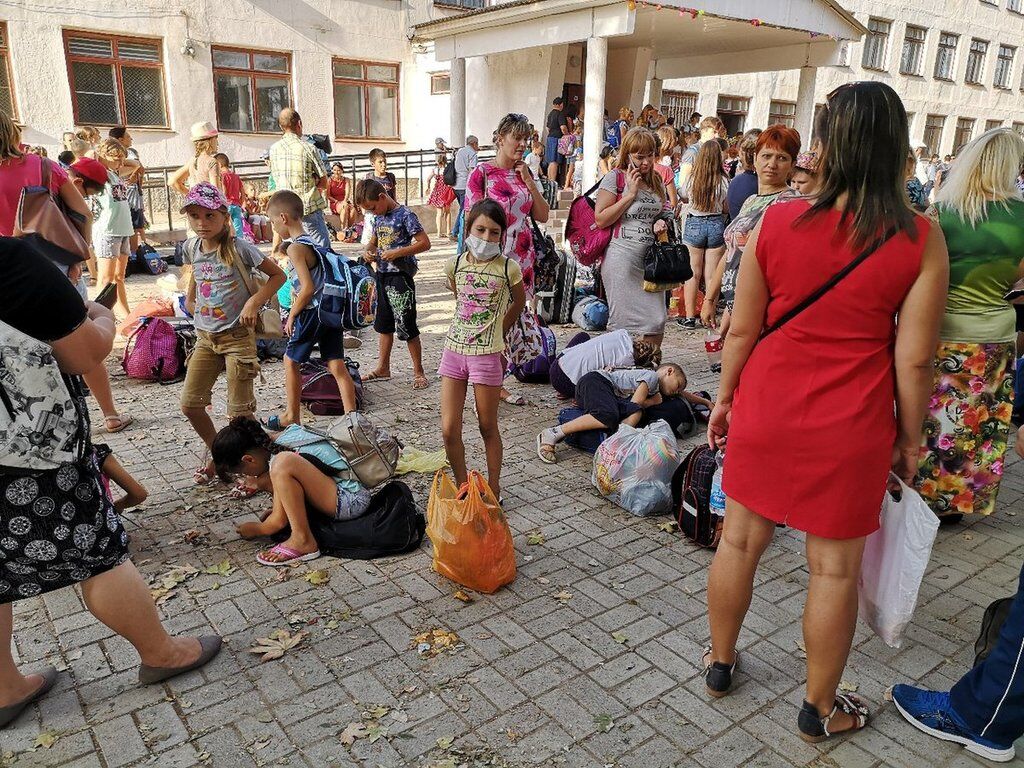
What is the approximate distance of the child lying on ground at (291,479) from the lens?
3645 millimetres

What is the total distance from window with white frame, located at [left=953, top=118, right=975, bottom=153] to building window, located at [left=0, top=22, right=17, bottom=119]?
31152mm

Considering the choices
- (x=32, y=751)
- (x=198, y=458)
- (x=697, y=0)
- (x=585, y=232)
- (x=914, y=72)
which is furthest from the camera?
(x=914, y=72)

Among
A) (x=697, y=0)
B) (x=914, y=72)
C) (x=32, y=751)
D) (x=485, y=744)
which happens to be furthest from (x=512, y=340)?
(x=914, y=72)

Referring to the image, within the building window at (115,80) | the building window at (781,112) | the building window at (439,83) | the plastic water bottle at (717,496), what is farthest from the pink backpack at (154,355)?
the building window at (781,112)

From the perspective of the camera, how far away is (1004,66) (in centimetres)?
3111

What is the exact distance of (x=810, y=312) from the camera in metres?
2.30

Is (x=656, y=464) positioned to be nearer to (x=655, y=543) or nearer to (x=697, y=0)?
(x=655, y=543)

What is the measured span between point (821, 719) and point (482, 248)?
261cm

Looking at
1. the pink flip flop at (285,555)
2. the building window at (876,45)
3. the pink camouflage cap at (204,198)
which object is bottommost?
the pink flip flop at (285,555)

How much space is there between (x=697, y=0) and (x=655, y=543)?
12635 mm

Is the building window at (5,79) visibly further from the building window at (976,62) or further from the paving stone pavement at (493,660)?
the building window at (976,62)

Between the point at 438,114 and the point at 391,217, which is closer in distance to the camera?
the point at 391,217

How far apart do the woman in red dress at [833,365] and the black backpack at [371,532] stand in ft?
5.77

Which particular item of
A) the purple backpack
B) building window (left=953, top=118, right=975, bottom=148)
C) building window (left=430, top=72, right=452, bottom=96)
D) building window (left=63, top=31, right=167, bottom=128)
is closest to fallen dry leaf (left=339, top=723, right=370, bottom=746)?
the purple backpack
